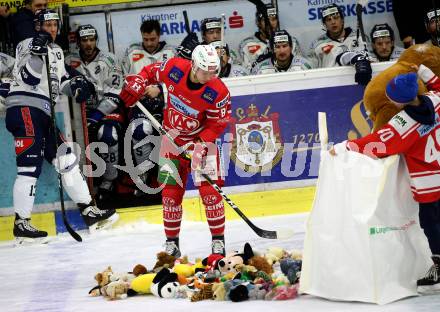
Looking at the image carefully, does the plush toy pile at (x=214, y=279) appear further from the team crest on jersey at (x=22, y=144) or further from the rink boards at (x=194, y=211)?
the team crest on jersey at (x=22, y=144)

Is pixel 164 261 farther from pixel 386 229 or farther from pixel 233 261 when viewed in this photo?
pixel 386 229

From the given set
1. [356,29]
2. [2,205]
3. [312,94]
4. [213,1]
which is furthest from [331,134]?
[2,205]

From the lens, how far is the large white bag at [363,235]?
5.02 meters

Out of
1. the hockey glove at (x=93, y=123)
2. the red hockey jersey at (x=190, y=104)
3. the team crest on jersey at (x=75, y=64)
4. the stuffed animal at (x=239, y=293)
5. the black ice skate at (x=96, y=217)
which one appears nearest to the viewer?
the stuffed animal at (x=239, y=293)

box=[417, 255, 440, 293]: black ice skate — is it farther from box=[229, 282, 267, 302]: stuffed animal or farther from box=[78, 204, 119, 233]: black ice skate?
box=[78, 204, 119, 233]: black ice skate

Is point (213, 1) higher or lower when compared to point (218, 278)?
higher

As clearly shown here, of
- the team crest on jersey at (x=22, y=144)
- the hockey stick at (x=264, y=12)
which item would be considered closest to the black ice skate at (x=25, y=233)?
the team crest on jersey at (x=22, y=144)

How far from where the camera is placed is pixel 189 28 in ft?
29.4

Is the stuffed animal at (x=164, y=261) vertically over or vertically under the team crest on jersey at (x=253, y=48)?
under

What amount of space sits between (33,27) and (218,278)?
10.9ft

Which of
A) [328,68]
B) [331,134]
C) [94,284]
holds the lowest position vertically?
[94,284]

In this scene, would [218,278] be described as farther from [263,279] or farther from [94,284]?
[94,284]

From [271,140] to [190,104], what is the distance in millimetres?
1696

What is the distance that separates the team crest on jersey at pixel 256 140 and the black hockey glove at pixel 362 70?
0.69 metres
